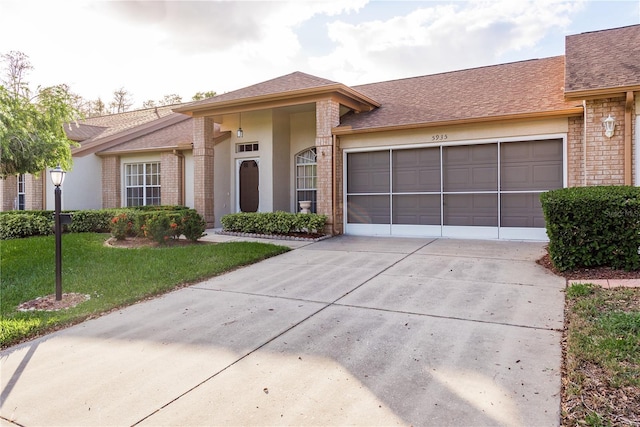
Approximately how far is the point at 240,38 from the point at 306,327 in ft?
33.0

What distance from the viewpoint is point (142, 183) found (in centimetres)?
1611

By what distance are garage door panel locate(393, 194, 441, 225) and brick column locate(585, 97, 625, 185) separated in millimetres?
3435

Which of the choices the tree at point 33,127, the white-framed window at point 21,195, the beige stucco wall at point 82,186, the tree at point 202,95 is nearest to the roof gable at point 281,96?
the tree at point 33,127

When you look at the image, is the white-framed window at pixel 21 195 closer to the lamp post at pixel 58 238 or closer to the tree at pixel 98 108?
the lamp post at pixel 58 238

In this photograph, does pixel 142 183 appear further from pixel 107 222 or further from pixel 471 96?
pixel 471 96

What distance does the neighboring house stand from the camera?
334 inches

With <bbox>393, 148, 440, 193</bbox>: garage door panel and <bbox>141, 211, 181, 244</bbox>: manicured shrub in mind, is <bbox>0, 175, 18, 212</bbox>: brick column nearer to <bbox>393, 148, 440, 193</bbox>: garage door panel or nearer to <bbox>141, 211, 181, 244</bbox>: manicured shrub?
<bbox>141, 211, 181, 244</bbox>: manicured shrub

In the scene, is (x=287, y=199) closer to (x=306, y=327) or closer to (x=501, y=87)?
(x=501, y=87)

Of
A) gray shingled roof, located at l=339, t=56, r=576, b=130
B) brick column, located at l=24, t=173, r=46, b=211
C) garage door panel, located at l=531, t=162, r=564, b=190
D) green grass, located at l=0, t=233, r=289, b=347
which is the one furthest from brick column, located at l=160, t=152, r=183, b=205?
garage door panel, located at l=531, t=162, r=564, b=190

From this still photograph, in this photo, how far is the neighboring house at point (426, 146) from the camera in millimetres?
8492

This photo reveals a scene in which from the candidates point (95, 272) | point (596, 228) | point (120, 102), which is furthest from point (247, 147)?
point (120, 102)

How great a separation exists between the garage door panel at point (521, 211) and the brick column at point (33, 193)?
1708 centimetres

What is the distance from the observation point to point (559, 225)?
6117mm

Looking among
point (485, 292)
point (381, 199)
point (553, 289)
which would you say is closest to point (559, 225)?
point (553, 289)
